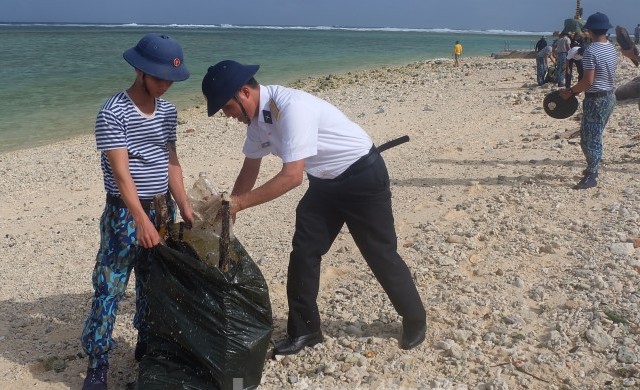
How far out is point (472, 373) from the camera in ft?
11.6

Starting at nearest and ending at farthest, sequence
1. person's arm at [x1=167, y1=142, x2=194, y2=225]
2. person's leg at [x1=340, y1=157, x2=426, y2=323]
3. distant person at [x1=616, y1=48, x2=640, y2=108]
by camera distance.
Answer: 1. person's leg at [x1=340, y1=157, x2=426, y2=323]
2. person's arm at [x1=167, y1=142, x2=194, y2=225]
3. distant person at [x1=616, y1=48, x2=640, y2=108]

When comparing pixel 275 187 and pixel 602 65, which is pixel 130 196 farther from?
pixel 602 65

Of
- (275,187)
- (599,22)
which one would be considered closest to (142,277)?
(275,187)

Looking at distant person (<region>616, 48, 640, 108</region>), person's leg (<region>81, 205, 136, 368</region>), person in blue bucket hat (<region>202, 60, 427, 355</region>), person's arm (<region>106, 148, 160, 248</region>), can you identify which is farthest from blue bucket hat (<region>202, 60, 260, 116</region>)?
distant person (<region>616, 48, 640, 108</region>)

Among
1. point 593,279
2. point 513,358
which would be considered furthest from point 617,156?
point 513,358

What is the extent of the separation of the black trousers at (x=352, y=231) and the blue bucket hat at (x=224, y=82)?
715mm

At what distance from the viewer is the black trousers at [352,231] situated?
3.49 meters

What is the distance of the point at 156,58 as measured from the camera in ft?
10.6

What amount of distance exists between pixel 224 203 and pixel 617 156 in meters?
6.19

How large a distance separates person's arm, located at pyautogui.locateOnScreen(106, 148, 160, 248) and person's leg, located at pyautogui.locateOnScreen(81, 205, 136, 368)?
0.52 ft

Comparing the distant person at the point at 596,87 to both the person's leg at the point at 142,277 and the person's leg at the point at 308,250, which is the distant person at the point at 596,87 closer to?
the person's leg at the point at 308,250

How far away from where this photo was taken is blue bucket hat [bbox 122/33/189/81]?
3217 mm

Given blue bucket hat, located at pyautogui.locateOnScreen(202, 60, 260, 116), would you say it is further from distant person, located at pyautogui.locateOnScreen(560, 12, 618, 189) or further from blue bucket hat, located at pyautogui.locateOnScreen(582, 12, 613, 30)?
blue bucket hat, located at pyautogui.locateOnScreen(582, 12, 613, 30)

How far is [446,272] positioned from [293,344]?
4.83ft
